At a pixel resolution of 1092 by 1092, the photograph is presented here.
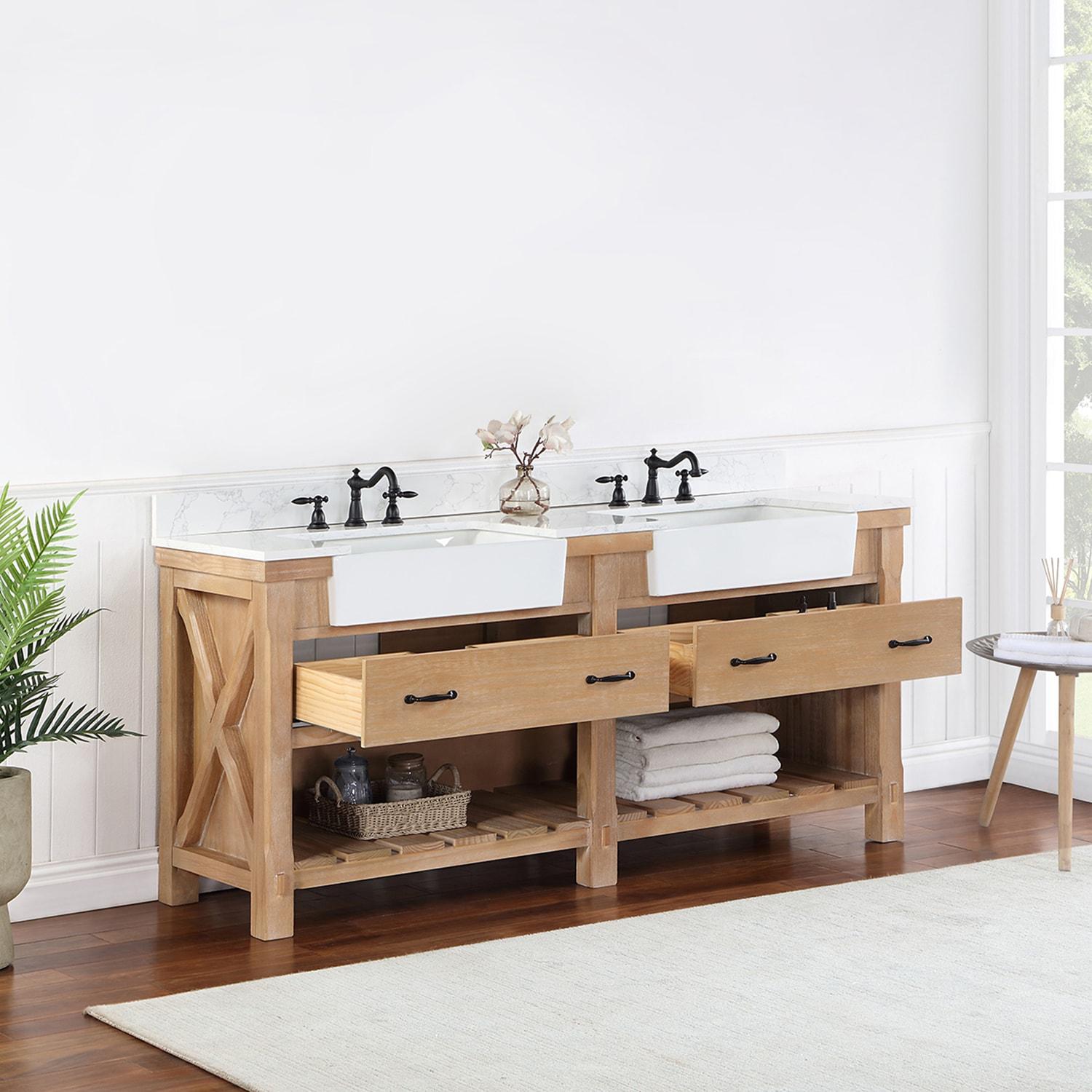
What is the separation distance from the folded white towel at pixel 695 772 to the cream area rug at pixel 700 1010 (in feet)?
1.25

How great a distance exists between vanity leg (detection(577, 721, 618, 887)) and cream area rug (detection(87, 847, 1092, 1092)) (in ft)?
0.83

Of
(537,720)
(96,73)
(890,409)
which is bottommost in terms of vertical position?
(537,720)

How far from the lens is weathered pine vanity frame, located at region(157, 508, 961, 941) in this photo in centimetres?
354

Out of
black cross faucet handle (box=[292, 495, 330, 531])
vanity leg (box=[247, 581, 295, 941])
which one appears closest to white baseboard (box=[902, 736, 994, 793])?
black cross faucet handle (box=[292, 495, 330, 531])

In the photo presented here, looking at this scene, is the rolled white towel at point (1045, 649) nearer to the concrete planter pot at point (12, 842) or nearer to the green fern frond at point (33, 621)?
the green fern frond at point (33, 621)

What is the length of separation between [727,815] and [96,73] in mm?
1997

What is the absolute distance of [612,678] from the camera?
378cm

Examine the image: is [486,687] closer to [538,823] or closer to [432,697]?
[432,697]

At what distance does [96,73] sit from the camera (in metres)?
3.71

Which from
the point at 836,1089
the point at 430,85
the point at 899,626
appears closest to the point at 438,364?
the point at 430,85

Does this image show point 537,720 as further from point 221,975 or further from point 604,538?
point 221,975

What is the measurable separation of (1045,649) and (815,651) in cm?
52

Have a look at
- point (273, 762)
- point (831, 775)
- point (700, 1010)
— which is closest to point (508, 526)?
point (273, 762)

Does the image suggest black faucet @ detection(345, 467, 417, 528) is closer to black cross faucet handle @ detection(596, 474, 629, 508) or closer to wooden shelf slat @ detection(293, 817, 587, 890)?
black cross faucet handle @ detection(596, 474, 629, 508)
